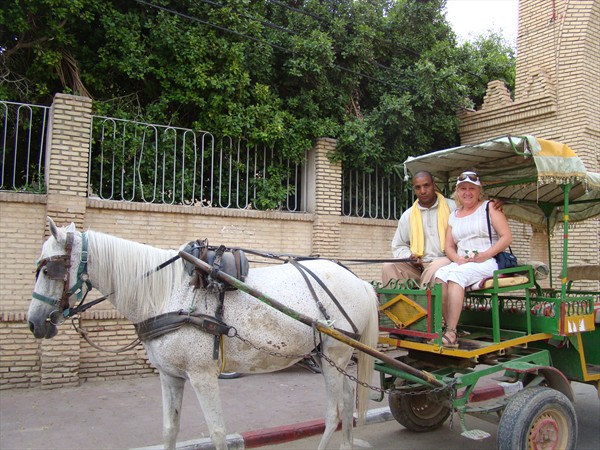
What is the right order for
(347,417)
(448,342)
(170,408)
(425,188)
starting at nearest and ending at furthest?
(170,408) < (448,342) < (347,417) < (425,188)

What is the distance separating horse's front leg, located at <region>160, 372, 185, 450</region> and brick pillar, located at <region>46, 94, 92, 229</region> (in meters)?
3.58

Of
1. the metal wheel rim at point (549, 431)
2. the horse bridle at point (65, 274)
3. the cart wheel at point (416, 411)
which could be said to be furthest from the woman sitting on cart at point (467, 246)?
the horse bridle at point (65, 274)

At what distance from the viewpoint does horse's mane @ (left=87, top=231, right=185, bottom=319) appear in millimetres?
3520

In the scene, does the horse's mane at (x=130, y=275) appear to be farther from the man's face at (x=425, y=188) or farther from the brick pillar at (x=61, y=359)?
the brick pillar at (x=61, y=359)

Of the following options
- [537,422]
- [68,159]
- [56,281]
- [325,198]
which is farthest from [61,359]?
[537,422]

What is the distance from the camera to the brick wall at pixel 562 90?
30.7ft

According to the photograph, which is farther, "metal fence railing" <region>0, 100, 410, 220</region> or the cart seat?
"metal fence railing" <region>0, 100, 410, 220</region>

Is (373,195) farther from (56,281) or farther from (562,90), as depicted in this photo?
(56,281)

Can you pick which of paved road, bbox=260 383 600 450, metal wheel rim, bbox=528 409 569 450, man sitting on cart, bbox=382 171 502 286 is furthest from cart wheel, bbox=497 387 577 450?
man sitting on cart, bbox=382 171 502 286

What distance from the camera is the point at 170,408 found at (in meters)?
3.70

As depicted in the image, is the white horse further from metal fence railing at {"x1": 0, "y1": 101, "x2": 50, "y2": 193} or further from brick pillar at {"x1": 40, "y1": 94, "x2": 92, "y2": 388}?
metal fence railing at {"x1": 0, "y1": 101, "x2": 50, "y2": 193}

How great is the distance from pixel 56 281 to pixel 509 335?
3.92 metres

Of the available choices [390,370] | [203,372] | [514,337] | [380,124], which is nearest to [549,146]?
[514,337]

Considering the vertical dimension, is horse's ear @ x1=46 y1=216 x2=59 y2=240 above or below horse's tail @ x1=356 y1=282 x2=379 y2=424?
above
